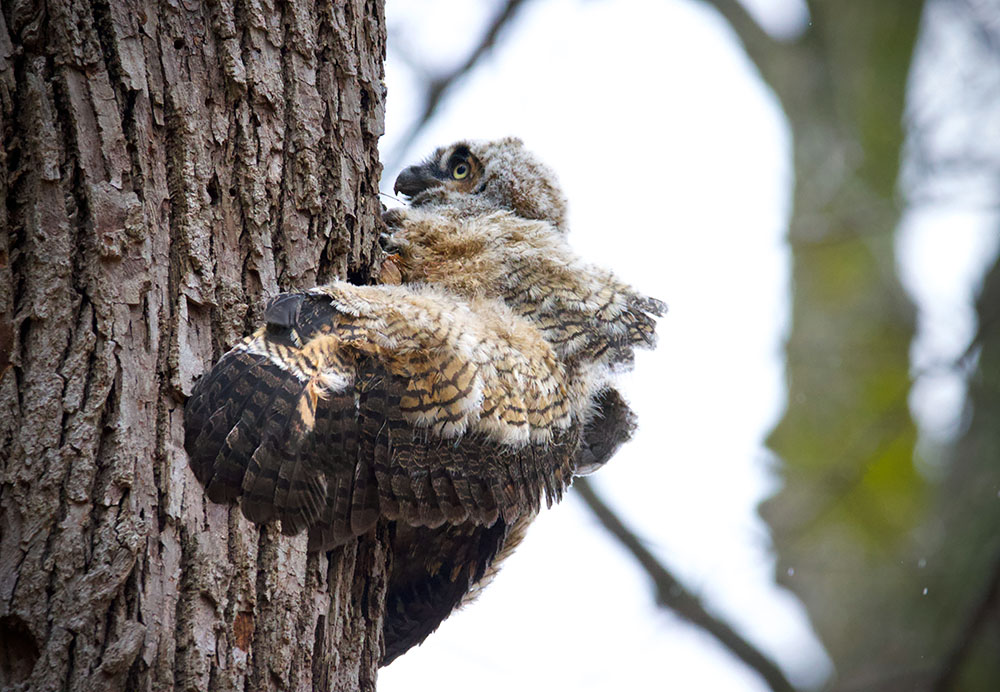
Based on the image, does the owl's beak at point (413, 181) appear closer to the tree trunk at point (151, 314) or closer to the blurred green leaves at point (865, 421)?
the tree trunk at point (151, 314)

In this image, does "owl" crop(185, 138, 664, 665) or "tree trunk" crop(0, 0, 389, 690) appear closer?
"tree trunk" crop(0, 0, 389, 690)

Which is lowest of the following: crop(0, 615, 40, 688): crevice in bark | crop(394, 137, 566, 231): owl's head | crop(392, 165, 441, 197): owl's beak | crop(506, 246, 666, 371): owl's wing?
crop(0, 615, 40, 688): crevice in bark

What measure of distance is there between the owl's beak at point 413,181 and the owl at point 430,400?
385 millimetres

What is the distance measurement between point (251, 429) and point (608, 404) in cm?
104

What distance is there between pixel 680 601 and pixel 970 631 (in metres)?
1.69

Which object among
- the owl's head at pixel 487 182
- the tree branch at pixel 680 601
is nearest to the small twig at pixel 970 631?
the tree branch at pixel 680 601

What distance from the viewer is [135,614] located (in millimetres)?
1577

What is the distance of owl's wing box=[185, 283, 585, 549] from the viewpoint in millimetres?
1679

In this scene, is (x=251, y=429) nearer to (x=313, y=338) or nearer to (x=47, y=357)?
(x=313, y=338)

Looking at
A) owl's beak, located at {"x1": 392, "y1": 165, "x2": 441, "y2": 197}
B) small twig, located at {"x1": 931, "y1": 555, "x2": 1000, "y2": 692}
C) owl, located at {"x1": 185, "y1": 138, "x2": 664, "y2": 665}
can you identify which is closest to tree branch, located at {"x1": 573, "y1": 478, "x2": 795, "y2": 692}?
small twig, located at {"x1": 931, "y1": 555, "x2": 1000, "y2": 692}

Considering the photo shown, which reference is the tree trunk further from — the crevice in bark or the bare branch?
the bare branch

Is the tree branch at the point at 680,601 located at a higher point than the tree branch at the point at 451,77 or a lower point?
lower

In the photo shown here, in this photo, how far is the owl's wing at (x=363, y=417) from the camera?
1679 millimetres

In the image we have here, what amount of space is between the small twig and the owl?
6.90 feet
